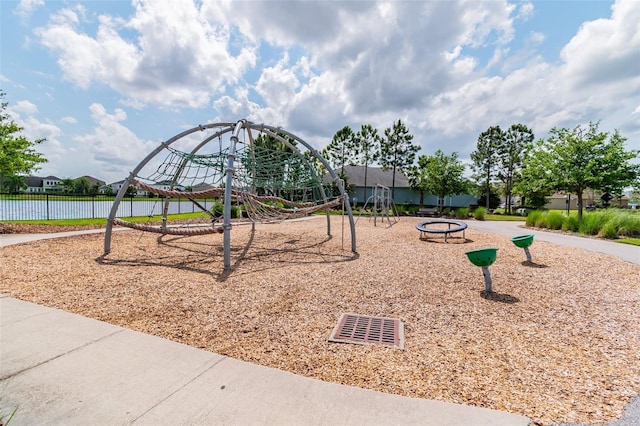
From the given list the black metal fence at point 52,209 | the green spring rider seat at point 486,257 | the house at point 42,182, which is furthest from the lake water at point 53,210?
the house at point 42,182

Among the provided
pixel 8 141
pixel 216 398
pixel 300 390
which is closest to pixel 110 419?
pixel 216 398

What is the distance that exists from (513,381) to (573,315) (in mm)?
2482

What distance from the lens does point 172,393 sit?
7.66ft

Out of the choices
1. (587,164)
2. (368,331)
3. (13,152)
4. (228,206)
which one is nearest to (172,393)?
(368,331)

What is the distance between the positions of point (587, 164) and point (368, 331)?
17.6 m

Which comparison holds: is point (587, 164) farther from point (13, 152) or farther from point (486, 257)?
point (13, 152)

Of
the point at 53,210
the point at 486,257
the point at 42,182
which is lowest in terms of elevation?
the point at 486,257

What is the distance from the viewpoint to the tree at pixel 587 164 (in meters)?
14.6

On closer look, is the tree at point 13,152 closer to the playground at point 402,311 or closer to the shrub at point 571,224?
the playground at point 402,311

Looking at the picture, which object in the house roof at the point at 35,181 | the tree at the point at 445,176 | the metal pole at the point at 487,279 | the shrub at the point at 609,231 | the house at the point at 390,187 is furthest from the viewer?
the house roof at the point at 35,181

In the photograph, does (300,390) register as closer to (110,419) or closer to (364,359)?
(364,359)

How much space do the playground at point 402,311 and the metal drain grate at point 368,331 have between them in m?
0.11

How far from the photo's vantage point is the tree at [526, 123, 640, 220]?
48.0 feet

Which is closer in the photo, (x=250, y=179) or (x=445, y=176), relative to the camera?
(x=250, y=179)
